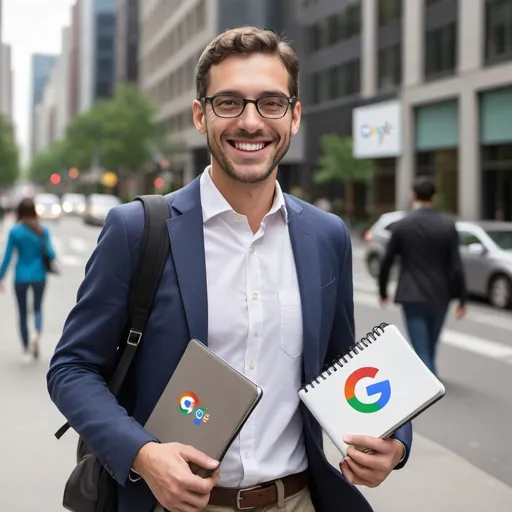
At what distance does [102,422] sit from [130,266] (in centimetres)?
36

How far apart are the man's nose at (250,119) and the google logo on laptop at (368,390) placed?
63cm

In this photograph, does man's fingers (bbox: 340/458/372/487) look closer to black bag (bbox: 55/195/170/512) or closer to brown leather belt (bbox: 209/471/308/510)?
brown leather belt (bbox: 209/471/308/510)

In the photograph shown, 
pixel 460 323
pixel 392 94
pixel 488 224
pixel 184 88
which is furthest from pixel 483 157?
pixel 184 88

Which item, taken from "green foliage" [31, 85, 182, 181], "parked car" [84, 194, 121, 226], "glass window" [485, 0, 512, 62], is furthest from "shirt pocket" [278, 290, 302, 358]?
"green foliage" [31, 85, 182, 181]

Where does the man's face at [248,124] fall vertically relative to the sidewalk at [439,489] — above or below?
above

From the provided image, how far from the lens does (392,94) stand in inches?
1404

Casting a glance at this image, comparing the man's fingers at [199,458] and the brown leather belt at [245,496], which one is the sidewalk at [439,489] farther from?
the man's fingers at [199,458]

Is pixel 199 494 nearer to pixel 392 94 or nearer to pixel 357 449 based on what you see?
pixel 357 449

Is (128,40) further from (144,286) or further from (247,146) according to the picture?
(144,286)

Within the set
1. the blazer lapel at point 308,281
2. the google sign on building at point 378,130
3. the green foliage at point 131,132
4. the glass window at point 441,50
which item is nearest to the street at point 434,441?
the blazer lapel at point 308,281

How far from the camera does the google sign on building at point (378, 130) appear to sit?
115ft

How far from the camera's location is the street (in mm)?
5094

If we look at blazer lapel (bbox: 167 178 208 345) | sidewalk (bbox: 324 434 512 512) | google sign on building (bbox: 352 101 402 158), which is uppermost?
google sign on building (bbox: 352 101 402 158)

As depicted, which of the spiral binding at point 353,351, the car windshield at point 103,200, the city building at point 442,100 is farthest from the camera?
the car windshield at point 103,200
